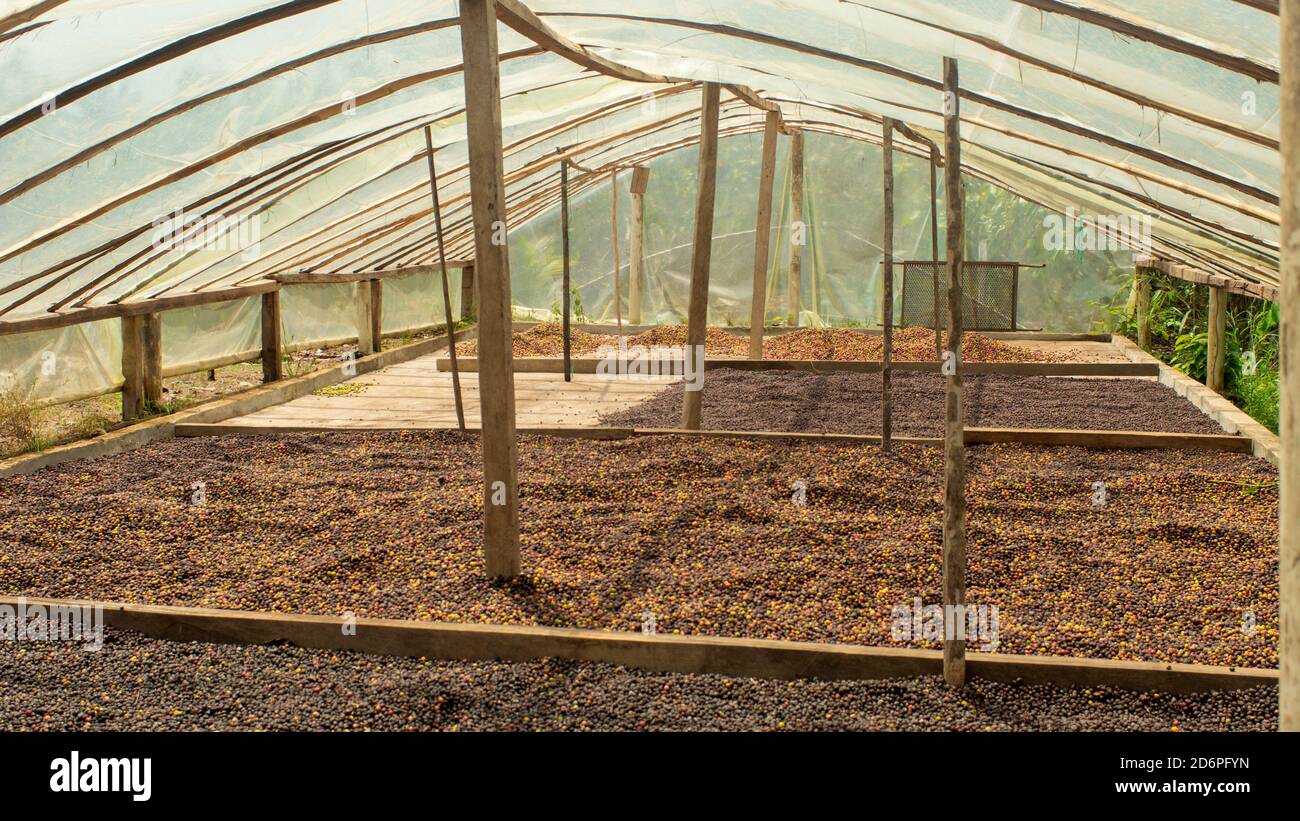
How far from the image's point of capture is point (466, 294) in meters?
12.8

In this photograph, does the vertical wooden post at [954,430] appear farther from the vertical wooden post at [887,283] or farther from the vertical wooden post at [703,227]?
the vertical wooden post at [703,227]

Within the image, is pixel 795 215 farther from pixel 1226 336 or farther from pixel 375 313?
pixel 1226 336

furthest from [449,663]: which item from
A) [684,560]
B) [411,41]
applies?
[411,41]

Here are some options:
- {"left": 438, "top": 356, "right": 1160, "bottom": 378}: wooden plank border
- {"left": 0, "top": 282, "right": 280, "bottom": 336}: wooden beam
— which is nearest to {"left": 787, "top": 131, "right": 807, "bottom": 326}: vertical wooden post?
{"left": 438, "top": 356, "right": 1160, "bottom": 378}: wooden plank border

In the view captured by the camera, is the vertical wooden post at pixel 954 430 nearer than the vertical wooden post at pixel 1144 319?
Yes

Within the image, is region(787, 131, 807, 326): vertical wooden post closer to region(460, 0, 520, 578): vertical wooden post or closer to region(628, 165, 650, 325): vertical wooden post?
region(628, 165, 650, 325): vertical wooden post

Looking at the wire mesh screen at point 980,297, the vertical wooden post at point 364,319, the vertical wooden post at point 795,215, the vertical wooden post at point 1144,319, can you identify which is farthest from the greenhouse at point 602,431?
the vertical wooden post at point 795,215

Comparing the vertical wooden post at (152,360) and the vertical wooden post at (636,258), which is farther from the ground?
the vertical wooden post at (636,258)

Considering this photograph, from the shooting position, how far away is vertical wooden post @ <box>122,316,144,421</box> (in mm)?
6316

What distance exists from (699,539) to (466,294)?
9421 mm

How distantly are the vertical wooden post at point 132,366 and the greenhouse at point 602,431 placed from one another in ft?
0.09

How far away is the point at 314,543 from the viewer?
3928 mm

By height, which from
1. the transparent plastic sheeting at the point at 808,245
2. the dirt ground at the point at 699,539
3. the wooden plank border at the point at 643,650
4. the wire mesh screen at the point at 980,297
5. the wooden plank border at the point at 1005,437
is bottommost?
the wooden plank border at the point at 643,650

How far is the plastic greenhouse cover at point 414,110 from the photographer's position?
10.9 ft
